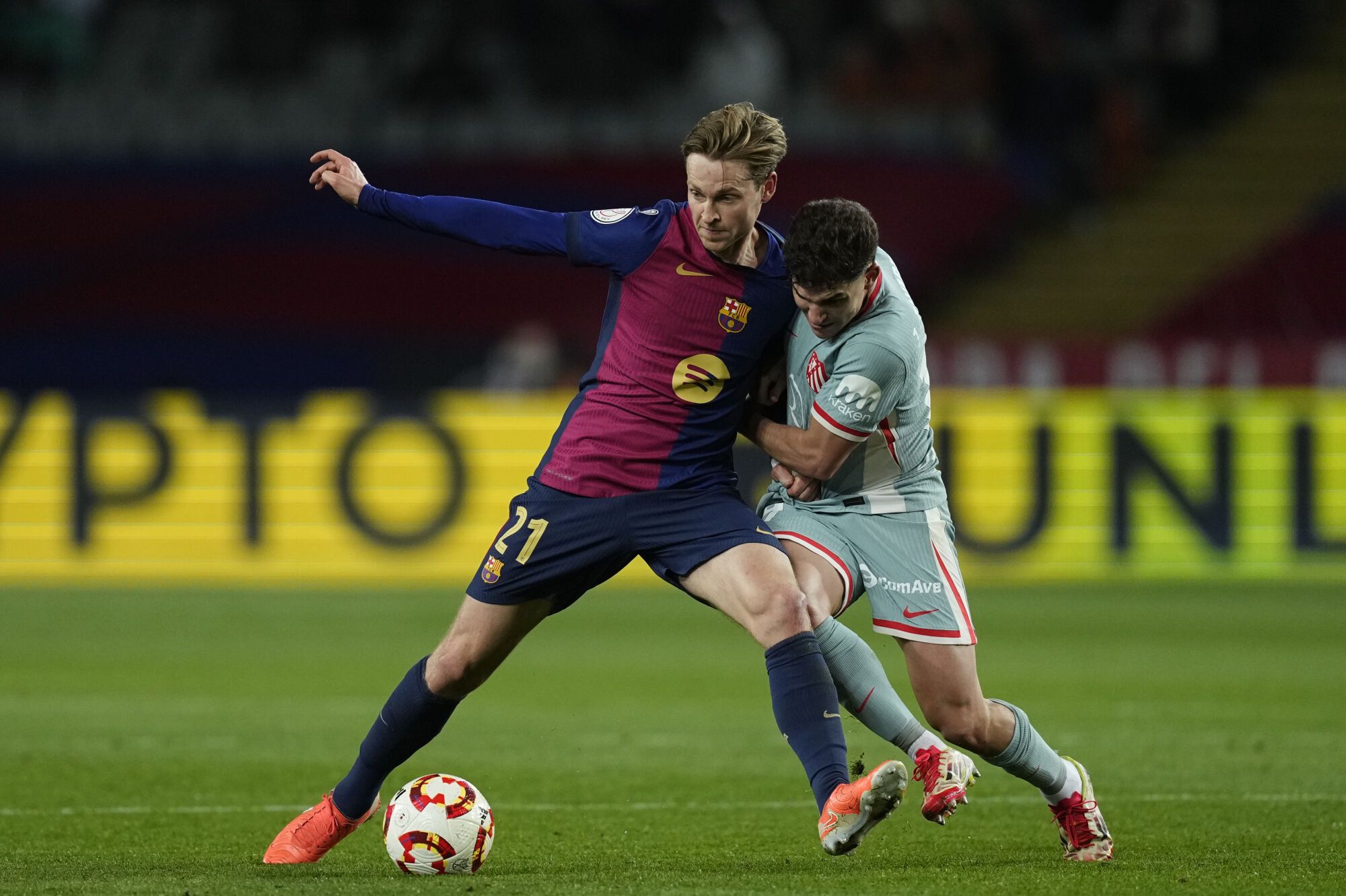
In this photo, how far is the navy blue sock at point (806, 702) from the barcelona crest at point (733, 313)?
0.86 metres

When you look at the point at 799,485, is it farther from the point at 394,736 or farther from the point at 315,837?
the point at 315,837

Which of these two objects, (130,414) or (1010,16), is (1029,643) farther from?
(1010,16)

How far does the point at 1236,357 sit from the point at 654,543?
45.2ft

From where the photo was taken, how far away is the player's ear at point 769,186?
531 cm

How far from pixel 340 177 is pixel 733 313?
3.67 ft

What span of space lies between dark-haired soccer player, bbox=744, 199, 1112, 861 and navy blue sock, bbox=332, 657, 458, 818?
3.48ft

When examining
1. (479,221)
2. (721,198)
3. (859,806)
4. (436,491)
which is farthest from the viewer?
(436,491)

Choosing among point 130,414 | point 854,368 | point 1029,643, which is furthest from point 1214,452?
point 854,368

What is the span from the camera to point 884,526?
569cm

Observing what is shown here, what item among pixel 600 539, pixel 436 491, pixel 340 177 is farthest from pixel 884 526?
pixel 436 491

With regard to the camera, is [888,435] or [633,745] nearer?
[888,435]

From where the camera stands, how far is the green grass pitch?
215 inches

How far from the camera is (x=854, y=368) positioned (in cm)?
537

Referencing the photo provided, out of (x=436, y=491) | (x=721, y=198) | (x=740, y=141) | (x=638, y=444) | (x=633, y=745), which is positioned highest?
(x=740, y=141)
